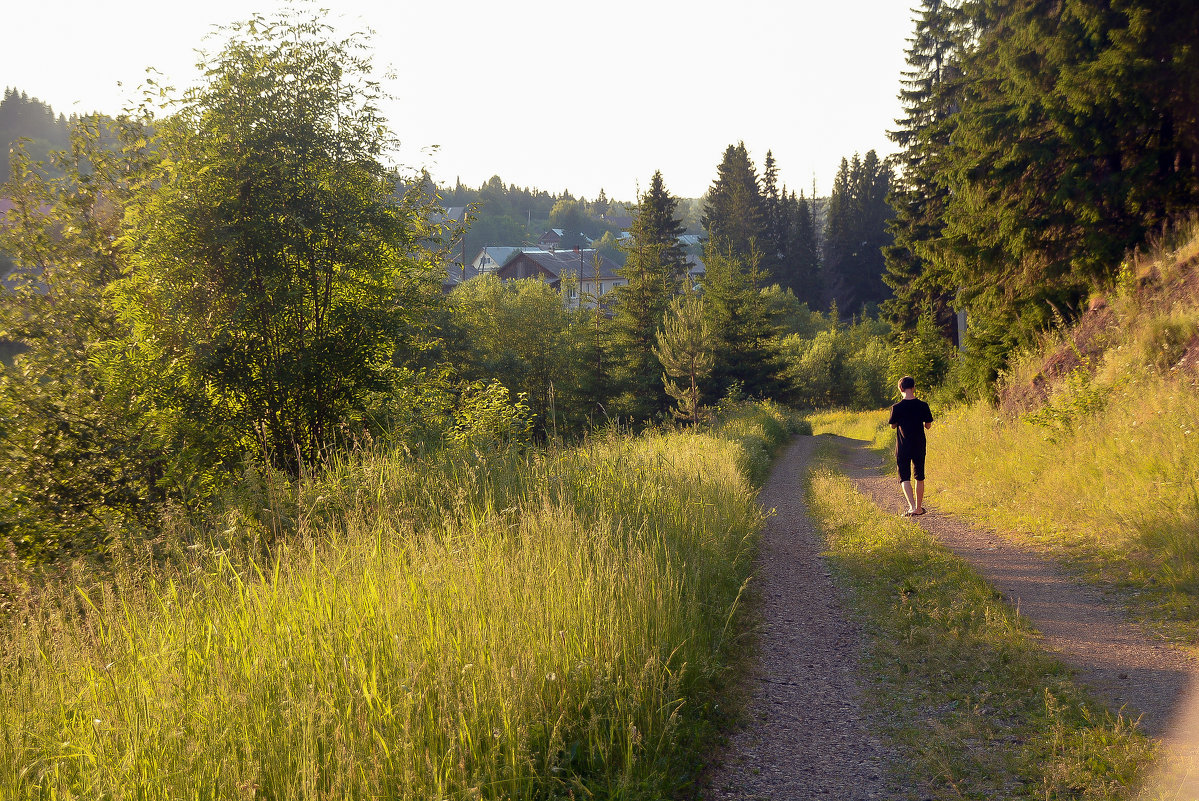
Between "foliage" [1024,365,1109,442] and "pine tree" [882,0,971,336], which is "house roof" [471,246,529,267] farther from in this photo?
"foliage" [1024,365,1109,442]

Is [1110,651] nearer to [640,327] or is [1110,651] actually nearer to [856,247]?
[640,327]

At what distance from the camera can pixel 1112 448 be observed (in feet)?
26.0

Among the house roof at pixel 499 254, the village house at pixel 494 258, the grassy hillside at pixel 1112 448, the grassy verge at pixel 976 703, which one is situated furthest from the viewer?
the house roof at pixel 499 254

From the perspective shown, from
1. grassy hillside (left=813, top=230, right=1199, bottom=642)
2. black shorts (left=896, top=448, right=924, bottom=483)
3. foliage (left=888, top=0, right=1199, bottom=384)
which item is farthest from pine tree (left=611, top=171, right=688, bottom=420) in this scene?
black shorts (left=896, top=448, right=924, bottom=483)

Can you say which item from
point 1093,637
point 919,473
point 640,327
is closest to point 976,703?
point 1093,637

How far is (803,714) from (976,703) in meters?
1.02

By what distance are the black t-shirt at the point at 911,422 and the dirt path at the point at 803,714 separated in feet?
10.7

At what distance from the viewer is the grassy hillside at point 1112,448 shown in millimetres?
5879

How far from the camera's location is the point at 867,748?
12.1 ft

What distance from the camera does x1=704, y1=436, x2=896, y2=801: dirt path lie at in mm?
3408

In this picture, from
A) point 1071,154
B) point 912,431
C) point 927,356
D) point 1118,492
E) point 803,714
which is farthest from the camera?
point 927,356

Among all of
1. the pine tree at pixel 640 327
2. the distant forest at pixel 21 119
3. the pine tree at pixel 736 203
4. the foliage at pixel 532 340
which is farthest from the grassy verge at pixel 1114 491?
the distant forest at pixel 21 119

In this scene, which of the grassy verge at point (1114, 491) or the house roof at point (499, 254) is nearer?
the grassy verge at point (1114, 491)

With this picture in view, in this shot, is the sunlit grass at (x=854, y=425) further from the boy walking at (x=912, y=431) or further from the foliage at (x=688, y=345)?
the boy walking at (x=912, y=431)
